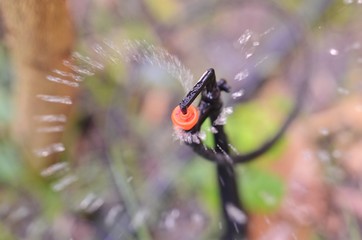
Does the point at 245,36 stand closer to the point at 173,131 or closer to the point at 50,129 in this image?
the point at 173,131

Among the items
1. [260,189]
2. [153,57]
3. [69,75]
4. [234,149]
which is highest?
[69,75]

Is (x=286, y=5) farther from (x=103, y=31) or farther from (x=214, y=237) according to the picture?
(x=214, y=237)

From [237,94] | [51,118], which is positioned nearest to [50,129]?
[51,118]

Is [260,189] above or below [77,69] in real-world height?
below

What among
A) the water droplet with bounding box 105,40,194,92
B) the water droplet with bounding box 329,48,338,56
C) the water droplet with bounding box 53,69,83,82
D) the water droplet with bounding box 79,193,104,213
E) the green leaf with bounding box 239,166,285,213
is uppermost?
the water droplet with bounding box 53,69,83,82

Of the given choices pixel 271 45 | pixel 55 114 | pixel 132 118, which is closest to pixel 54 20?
pixel 55 114

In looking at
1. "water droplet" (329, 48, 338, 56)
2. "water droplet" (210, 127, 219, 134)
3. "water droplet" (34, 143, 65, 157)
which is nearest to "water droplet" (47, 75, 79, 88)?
"water droplet" (34, 143, 65, 157)

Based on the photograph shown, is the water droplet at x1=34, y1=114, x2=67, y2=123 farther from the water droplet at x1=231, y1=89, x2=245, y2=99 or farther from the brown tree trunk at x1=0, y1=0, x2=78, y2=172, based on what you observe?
the water droplet at x1=231, y1=89, x2=245, y2=99
